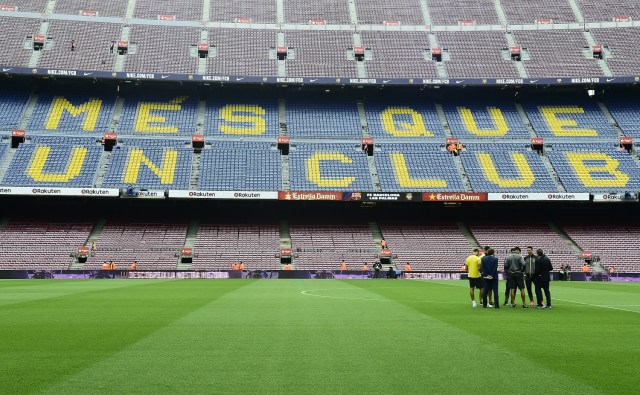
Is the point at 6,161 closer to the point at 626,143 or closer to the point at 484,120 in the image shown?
the point at 484,120

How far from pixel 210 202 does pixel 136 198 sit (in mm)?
6773

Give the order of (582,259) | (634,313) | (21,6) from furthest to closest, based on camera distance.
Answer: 1. (21,6)
2. (582,259)
3. (634,313)

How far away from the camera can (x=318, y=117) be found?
60.4m

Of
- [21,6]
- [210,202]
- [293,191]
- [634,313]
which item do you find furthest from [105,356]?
[21,6]

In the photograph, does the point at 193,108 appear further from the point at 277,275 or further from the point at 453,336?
the point at 453,336

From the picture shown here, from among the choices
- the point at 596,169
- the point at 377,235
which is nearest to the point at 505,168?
the point at 596,169

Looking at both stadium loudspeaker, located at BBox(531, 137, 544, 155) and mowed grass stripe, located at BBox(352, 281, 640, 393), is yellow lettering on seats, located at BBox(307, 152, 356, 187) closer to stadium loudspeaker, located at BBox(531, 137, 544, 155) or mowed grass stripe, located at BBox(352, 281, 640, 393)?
stadium loudspeaker, located at BBox(531, 137, 544, 155)

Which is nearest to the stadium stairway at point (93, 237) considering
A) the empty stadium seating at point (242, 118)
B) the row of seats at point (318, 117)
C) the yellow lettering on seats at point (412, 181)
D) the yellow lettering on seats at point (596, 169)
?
the row of seats at point (318, 117)

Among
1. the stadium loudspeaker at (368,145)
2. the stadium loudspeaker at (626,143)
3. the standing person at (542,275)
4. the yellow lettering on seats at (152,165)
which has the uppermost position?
the stadium loudspeaker at (368,145)

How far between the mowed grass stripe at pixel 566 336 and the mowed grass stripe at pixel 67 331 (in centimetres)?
626

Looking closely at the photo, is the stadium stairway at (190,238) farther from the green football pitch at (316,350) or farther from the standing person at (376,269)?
the green football pitch at (316,350)

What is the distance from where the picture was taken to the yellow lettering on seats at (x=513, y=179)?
51656 mm

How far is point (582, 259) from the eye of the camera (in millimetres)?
47938

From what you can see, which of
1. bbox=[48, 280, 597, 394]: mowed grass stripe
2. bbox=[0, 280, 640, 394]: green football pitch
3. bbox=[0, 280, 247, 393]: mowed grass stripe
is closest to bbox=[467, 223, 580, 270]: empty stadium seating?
bbox=[0, 280, 640, 394]: green football pitch
